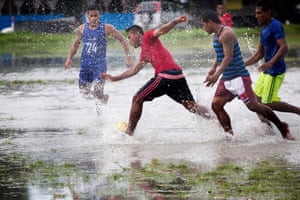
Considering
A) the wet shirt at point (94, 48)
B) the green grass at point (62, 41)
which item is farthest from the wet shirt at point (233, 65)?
the green grass at point (62, 41)

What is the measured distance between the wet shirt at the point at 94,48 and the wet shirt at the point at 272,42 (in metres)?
3.04

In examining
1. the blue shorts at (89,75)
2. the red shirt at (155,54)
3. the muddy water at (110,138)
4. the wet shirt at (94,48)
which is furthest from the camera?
the blue shorts at (89,75)

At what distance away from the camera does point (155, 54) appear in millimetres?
11172

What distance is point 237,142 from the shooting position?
1098cm

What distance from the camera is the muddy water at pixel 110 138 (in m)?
9.52

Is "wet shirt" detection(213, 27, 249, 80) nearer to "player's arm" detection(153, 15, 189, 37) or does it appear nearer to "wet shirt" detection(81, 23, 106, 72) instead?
"player's arm" detection(153, 15, 189, 37)

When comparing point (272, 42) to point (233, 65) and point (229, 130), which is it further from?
point (229, 130)

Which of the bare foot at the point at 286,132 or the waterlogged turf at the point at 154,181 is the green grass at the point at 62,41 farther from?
the waterlogged turf at the point at 154,181

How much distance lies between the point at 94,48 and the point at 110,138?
254cm

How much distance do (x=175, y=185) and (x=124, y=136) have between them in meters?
3.11

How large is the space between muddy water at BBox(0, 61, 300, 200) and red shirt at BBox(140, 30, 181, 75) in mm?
907

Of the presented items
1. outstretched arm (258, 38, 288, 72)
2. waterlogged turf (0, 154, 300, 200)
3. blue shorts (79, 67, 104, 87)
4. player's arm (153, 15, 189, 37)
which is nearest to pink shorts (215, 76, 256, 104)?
outstretched arm (258, 38, 288, 72)

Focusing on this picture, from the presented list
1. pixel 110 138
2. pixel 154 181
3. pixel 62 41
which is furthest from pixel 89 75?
pixel 62 41

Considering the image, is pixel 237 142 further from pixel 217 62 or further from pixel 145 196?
pixel 145 196
